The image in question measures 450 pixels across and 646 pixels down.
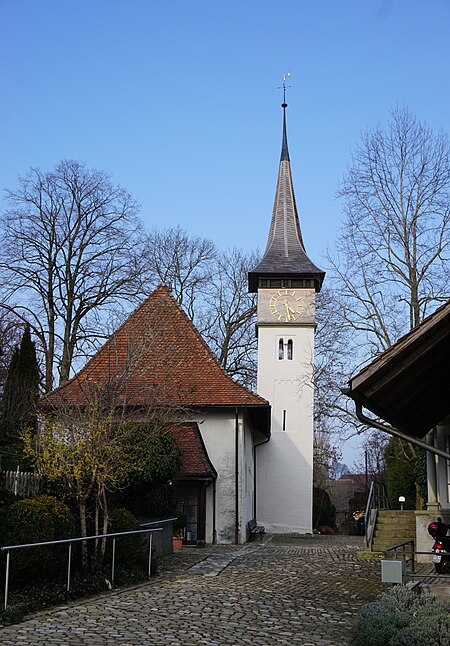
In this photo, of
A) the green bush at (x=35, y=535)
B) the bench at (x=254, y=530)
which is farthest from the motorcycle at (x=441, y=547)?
the bench at (x=254, y=530)

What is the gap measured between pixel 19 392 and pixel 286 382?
1249 centimetres

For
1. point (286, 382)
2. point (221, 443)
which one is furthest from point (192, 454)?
point (286, 382)

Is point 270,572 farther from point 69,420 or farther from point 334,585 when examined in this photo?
point 69,420

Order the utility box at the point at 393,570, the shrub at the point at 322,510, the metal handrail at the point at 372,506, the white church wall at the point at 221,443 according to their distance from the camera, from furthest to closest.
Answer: the shrub at the point at 322,510 < the white church wall at the point at 221,443 < the metal handrail at the point at 372,506 < the utility box at the point at 393,570

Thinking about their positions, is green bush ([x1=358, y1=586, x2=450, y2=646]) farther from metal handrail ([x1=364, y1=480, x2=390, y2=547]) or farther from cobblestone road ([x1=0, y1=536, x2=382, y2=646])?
metal handrail ([x1=364, y1=480, x2=390, y2=547])

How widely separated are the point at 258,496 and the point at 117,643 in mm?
26724

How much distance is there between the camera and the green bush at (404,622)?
27.0 ft

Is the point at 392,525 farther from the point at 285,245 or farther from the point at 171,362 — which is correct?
the point at 285,245

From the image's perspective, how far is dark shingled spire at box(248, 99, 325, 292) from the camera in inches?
1470

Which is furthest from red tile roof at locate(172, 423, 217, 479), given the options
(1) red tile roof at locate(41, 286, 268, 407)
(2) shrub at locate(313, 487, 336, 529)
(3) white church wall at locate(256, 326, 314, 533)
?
(2) shrub at locate(313, 487, 336, 529)

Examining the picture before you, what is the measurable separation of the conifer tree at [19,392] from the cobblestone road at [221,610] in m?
10.2

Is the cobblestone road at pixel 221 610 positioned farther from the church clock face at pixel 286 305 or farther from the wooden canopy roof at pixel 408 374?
the church clock face at pixel 286 305

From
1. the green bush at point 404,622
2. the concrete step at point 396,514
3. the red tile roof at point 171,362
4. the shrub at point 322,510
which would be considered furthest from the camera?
the shrub at point 322,510

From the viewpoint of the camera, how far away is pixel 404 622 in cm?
877
